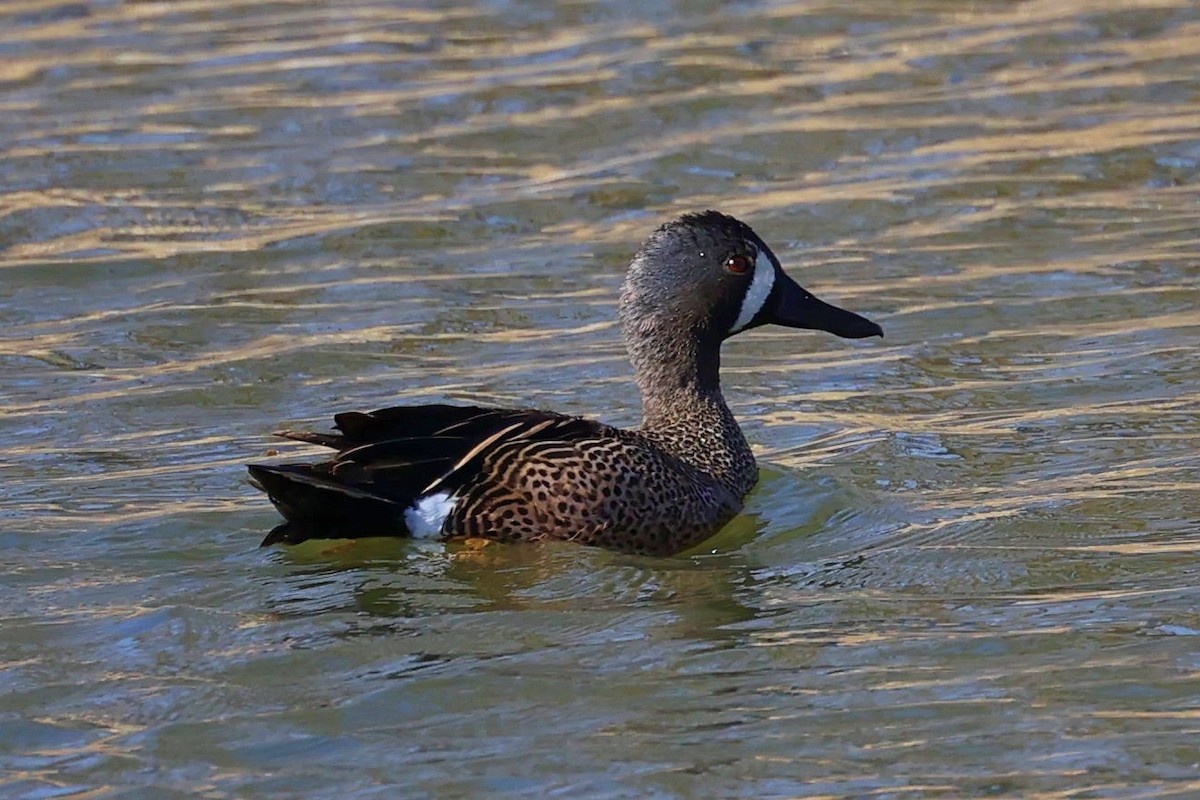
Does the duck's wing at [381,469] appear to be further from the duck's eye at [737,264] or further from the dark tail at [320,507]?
the duck's eye at [737,264]

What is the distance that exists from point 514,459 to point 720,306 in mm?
1189

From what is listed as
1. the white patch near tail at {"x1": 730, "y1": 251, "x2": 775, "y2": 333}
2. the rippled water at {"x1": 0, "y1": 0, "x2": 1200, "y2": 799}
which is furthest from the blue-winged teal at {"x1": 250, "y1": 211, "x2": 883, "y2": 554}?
the white patch near tail at {"x1": 730, "y1": 251, "x2": 775, "y2": 333}

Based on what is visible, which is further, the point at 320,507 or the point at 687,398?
the point at 687,398

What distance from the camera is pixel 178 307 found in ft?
33.3

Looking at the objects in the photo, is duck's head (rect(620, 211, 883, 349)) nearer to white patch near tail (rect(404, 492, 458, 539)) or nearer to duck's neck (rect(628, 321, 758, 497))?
duck's neck (rect(628, 321, 758, 497))

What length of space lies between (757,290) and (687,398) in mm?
440

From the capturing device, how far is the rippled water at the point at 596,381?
558 centimetres

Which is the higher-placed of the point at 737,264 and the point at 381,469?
the point at 737,264

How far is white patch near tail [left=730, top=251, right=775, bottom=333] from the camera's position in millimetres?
7973

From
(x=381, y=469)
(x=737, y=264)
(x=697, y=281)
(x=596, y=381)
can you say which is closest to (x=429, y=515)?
(x=381, y=469)

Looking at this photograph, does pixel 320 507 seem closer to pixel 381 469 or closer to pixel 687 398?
pixel 381 469

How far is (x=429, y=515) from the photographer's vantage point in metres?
7.01

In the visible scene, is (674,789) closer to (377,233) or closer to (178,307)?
(178,307)

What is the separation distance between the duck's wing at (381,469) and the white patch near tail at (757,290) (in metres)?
1.17
